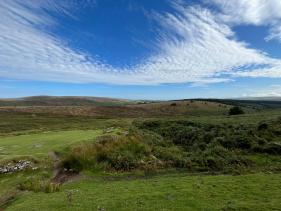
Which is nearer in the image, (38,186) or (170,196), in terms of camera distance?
(170,196)

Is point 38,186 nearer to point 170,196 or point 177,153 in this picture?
point 170,196

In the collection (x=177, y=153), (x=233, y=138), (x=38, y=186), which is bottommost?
(x=177, y=153)

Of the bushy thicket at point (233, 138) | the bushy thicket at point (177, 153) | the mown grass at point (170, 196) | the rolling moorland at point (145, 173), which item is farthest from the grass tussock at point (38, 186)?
the bushy thicket at point (233, 138)

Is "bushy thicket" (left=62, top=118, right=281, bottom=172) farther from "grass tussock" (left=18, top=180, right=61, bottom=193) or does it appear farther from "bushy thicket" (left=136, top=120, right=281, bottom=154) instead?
"grass tussock" (left=18, top=180, right=61, bottom=193)

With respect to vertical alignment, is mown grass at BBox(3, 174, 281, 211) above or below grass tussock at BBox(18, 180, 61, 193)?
above

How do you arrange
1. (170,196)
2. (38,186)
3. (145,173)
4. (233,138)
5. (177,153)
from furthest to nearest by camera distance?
(233,138) → (177,153) → (145,173) → (38,186) → (170,196)

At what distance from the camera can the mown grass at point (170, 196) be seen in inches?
715

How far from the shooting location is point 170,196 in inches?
797

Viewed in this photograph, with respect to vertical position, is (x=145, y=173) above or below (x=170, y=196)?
below

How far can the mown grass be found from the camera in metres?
18.2

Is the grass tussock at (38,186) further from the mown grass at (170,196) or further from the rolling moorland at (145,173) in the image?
the mown grass at (170,196)

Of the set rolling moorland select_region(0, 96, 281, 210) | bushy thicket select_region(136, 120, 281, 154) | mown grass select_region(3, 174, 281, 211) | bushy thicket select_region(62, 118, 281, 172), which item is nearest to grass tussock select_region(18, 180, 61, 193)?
rolling moorland select_region(0, 96, 281, 210)

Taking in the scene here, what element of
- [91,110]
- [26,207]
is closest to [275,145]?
[26,207]

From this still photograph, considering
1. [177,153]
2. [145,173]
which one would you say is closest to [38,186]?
[145,173]
